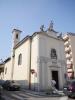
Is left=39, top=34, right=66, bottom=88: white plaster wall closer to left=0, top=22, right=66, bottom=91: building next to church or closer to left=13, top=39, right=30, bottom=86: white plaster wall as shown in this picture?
left=0, top=22, right=66, bottom=91: building next to church

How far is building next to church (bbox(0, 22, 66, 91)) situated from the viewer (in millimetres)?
18859

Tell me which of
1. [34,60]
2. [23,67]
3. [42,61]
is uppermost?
[34,60]

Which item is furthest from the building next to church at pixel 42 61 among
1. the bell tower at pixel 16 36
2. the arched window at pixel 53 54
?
the bell tower at pixel 16 36

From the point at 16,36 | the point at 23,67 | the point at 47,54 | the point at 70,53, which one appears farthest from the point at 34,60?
the point at 70,53

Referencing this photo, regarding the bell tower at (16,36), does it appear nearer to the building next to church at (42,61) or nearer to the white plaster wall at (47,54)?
the building next to church at (42,61)

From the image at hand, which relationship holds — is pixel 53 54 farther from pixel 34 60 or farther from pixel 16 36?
pixel 16 36

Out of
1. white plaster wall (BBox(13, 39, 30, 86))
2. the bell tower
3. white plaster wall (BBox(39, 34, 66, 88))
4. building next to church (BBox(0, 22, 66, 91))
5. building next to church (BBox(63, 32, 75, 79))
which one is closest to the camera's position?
white plaster wall (BBox(39, 34, 66, 88))

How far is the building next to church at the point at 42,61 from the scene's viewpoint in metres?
18.9

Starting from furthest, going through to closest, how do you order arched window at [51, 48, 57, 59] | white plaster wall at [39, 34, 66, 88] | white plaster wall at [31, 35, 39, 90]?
arched window at [51, 48, 57, 59]
white plaster wall at [39, 34, 66, 88]
white plaster wall at [31, 35, 39, 90]

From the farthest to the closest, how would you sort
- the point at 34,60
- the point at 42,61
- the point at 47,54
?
the point at 47,54 < the point at 34,60 < the point at 42,61

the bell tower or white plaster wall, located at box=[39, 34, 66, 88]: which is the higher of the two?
the bell tower

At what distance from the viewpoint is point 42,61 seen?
19.4 m

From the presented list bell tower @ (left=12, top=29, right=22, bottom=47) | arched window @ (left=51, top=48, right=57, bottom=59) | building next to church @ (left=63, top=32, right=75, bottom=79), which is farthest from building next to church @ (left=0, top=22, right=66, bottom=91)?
building next to church @ (left=63, top=32, right=75, bottom=79)

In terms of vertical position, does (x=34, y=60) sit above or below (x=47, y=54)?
below
